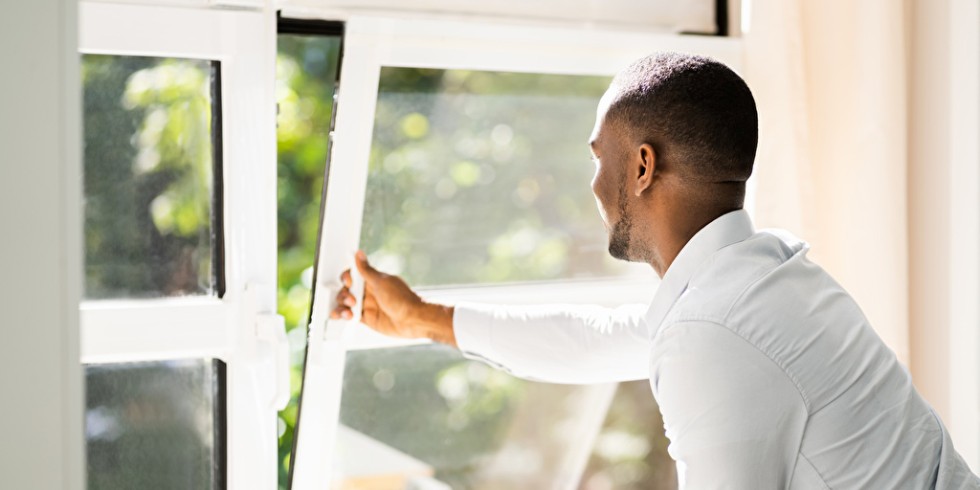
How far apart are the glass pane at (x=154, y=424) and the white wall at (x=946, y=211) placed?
148 centimetres

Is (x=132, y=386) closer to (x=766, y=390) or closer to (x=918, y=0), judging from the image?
(x=766, y=390)

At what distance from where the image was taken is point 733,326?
3.99ft

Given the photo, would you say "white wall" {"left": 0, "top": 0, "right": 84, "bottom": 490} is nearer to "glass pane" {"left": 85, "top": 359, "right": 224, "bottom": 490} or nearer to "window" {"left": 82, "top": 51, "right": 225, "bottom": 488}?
"window" {"left": 82, "top": 51, "right": 225, "bottom": 488}

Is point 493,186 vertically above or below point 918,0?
below

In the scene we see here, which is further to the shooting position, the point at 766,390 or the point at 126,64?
the point at 126,64

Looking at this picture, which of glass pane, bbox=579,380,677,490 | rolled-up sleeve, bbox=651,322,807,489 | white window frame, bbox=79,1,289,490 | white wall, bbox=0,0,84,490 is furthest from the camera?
glass pane, bbox=579,380,677,490

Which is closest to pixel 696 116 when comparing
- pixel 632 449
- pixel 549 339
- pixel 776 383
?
pixel 776 383

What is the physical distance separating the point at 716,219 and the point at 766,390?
0.30 metres

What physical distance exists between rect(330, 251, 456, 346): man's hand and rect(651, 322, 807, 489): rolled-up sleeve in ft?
2.06

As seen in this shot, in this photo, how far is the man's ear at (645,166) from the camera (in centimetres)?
140

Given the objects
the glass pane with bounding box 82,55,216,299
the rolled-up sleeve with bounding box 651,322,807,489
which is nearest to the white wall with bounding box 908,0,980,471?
the rolled-up sleeve with bounding box 651,322,807,489

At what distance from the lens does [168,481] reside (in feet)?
5.68

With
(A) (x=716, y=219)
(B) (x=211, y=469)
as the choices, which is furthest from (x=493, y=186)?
(B) (x=211, y=469)

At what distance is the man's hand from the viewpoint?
5.68 feet
